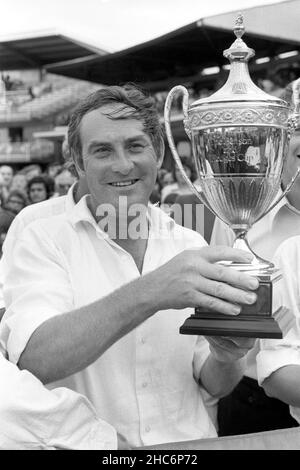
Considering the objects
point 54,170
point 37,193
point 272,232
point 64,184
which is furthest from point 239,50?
point 54,170

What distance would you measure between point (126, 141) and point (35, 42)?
49.1ft

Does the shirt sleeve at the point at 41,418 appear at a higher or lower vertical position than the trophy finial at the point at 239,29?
lower

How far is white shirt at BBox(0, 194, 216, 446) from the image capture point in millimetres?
1061

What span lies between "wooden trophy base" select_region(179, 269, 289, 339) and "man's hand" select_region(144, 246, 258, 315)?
4 centimetres

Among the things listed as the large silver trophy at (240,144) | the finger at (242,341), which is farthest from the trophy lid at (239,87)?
the finger at (242,341)

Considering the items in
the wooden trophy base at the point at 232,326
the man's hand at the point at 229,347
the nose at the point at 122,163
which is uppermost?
the nose at the point at 122,163

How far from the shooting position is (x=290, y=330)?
1065mm

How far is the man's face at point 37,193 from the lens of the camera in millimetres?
4805

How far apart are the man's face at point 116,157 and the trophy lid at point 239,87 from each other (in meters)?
0.11

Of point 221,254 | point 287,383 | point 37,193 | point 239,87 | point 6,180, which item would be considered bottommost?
point 6,180

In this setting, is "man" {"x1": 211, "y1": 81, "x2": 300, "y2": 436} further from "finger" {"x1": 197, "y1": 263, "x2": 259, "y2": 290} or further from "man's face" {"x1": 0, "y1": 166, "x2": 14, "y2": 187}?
"man's face" {"x1": 0, "y1": 166, "x2": 14, "y2": 187}

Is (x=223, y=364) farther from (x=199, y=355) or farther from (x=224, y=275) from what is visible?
(x=224, y=275)

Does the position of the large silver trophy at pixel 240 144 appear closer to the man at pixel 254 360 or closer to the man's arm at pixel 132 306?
the man's arm at pixel 132 306

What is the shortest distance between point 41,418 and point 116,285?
306mm
